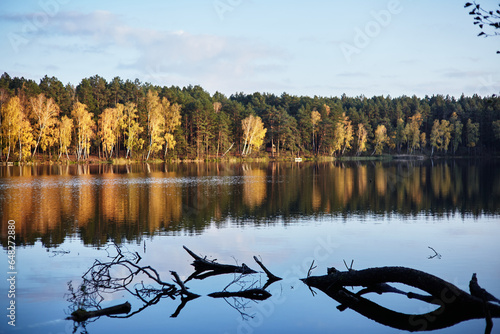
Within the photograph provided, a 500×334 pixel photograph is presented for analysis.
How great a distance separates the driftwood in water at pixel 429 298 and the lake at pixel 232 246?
295mm

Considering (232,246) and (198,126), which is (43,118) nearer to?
(198,126)

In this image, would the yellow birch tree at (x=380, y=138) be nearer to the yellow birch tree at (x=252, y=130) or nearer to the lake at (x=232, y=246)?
the yellow birch tree at (x=252, y=130)

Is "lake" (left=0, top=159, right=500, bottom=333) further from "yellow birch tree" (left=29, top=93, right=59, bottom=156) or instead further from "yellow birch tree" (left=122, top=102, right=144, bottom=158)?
"yellow birch tree" (left=122, top=102, right=144, bottom=158)

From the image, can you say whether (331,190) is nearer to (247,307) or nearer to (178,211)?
(178,211)

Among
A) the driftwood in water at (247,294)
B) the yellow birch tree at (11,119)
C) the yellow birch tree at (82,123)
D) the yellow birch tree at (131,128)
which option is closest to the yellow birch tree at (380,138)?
the yellow birch tree at (131,128)

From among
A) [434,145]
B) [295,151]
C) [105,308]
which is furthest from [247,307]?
[434,145]

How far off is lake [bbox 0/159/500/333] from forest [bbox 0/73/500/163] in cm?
4072

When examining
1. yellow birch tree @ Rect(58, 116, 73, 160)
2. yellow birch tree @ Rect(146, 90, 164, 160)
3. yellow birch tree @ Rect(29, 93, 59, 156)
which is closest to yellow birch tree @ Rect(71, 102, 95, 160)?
yellow birch tree @ Rect(58, 116, 73, 160)

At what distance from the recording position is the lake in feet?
33.6

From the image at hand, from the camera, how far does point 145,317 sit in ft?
33.4

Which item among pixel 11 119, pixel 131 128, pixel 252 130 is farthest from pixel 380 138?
pixel 11 119

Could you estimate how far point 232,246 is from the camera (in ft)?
56.3

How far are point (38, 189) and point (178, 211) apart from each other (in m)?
16.1

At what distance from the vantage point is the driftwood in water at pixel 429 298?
983cm
